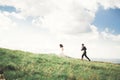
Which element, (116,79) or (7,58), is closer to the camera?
(116,79)

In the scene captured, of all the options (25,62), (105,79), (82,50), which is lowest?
(105,79)

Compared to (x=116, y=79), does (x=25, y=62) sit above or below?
above

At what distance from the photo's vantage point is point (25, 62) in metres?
26.5

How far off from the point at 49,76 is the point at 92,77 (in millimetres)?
4647

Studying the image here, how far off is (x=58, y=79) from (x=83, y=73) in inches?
183

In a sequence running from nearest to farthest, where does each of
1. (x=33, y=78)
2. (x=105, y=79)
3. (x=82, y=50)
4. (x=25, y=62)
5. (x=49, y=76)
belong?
(x=33, y=78) < (x=49, y=76) < (x=105, y=79) < (x=25, y=62) < (x=82, y=50)

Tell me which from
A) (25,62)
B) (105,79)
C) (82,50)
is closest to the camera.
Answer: (105,79)

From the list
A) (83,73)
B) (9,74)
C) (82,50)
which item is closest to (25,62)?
(9,74)

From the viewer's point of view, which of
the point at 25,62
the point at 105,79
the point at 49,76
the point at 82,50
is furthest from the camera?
the point at 82,50

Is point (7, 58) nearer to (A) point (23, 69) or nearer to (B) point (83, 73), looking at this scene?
(A) point (23, 69)

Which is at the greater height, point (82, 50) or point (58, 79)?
point (82, 50)

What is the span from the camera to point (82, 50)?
3562cm

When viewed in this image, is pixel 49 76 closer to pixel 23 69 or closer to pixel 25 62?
pixel 23 69

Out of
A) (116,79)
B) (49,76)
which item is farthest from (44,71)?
(116,79)
